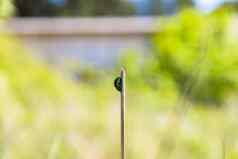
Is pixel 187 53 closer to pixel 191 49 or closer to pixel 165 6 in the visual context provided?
pixel 191 49

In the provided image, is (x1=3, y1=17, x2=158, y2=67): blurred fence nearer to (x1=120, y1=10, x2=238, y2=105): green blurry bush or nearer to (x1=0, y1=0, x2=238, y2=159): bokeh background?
(x1=0, y1=0, x2=238, y2=159): bokeh background

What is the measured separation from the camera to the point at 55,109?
2631 millimetres

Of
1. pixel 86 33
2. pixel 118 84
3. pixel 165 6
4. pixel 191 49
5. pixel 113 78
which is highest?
pixel 118 84

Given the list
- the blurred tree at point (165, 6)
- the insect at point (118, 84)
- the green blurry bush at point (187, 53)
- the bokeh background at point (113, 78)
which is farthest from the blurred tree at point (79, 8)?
the insect at point (118, 84)

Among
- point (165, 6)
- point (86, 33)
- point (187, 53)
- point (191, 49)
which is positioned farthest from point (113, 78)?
point (86, 33)

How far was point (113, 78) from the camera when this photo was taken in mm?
3373

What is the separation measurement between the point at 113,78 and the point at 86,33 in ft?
26.2

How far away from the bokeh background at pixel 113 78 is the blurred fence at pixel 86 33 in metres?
0.02

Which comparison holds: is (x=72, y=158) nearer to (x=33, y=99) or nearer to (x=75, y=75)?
(x=33, y=99)

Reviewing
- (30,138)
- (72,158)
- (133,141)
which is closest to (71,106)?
(133,141)

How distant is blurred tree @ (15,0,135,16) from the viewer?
441 inches

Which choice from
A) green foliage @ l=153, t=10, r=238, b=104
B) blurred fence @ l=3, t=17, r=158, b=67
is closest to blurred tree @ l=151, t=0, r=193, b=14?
blurred fence @ l=3, t=17, r=158, b=67

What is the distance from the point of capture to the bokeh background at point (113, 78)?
145 cm

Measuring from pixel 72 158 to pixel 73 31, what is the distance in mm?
10132
